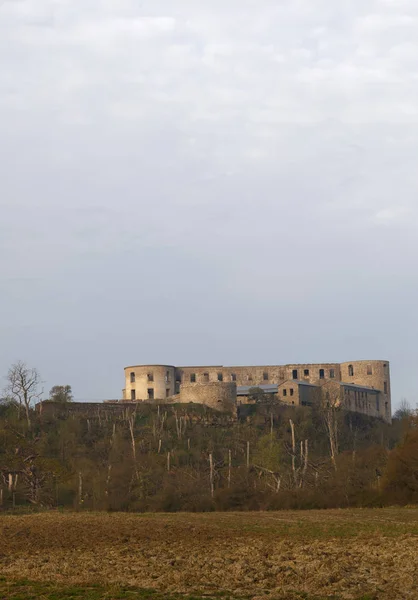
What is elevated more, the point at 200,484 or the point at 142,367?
the point at 142,367

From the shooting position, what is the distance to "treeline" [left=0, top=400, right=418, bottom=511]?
5750 cm

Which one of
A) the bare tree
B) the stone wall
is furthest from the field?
the stone wall

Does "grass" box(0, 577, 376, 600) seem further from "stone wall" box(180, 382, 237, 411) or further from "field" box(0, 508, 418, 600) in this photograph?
"stone wall" box(180, 382, 237, 411)

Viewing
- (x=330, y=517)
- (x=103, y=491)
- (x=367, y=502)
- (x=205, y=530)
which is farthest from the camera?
(x=103, y=491)

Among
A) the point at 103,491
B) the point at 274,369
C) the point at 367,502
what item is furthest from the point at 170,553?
the point at 274,369

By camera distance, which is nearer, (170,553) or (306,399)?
(170,553)

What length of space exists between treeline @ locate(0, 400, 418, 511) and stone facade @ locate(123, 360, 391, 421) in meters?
3.33

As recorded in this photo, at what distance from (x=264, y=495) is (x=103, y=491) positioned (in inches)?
484

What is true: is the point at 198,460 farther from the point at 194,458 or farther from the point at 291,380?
the point at 291,380

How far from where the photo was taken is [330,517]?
43.7m

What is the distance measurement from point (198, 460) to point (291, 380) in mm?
31210

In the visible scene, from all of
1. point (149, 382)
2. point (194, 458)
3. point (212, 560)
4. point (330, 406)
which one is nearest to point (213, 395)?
point (149, 382)

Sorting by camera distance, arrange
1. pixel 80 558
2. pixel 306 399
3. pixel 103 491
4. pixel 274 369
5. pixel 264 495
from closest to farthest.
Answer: pixel 80 558 → pixel 264 495 → pixel 103 491 → pixel 306 399 → pixel 274 369

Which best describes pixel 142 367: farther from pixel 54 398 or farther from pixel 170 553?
pixel 170 553
